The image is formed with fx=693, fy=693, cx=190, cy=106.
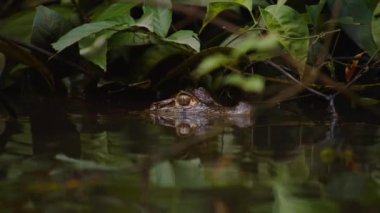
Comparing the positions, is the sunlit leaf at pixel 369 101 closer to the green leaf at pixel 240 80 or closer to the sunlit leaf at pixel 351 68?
the sunlit leaf at pixel 351 68

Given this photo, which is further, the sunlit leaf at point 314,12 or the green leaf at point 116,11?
the green leaf at point 116,11

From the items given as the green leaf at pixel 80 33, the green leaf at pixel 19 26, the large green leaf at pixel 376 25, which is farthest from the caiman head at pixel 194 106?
the green leaf at pixel 19 26

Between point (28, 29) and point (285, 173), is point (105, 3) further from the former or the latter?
point (285, 173)

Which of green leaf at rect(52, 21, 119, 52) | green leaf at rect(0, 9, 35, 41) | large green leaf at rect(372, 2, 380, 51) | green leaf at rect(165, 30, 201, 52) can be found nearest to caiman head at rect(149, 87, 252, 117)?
green leaf at rect(165, 30, 201, 52)

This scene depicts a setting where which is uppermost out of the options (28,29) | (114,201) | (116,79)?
(28,29)

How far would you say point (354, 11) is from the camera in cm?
Answer: 208

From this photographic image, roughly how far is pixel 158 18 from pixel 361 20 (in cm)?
61

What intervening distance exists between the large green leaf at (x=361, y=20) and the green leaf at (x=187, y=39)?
1.44ft

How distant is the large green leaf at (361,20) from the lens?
204cm

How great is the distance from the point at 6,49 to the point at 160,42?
0.48 metres

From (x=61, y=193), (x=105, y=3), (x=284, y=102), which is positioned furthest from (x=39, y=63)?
(x=61, y=193)

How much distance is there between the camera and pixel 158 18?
2145 mm

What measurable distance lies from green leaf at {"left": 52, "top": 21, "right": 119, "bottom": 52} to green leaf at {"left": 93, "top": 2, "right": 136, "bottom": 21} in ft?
0.18

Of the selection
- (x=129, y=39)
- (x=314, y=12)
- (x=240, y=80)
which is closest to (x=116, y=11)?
(x=129, y=39)
